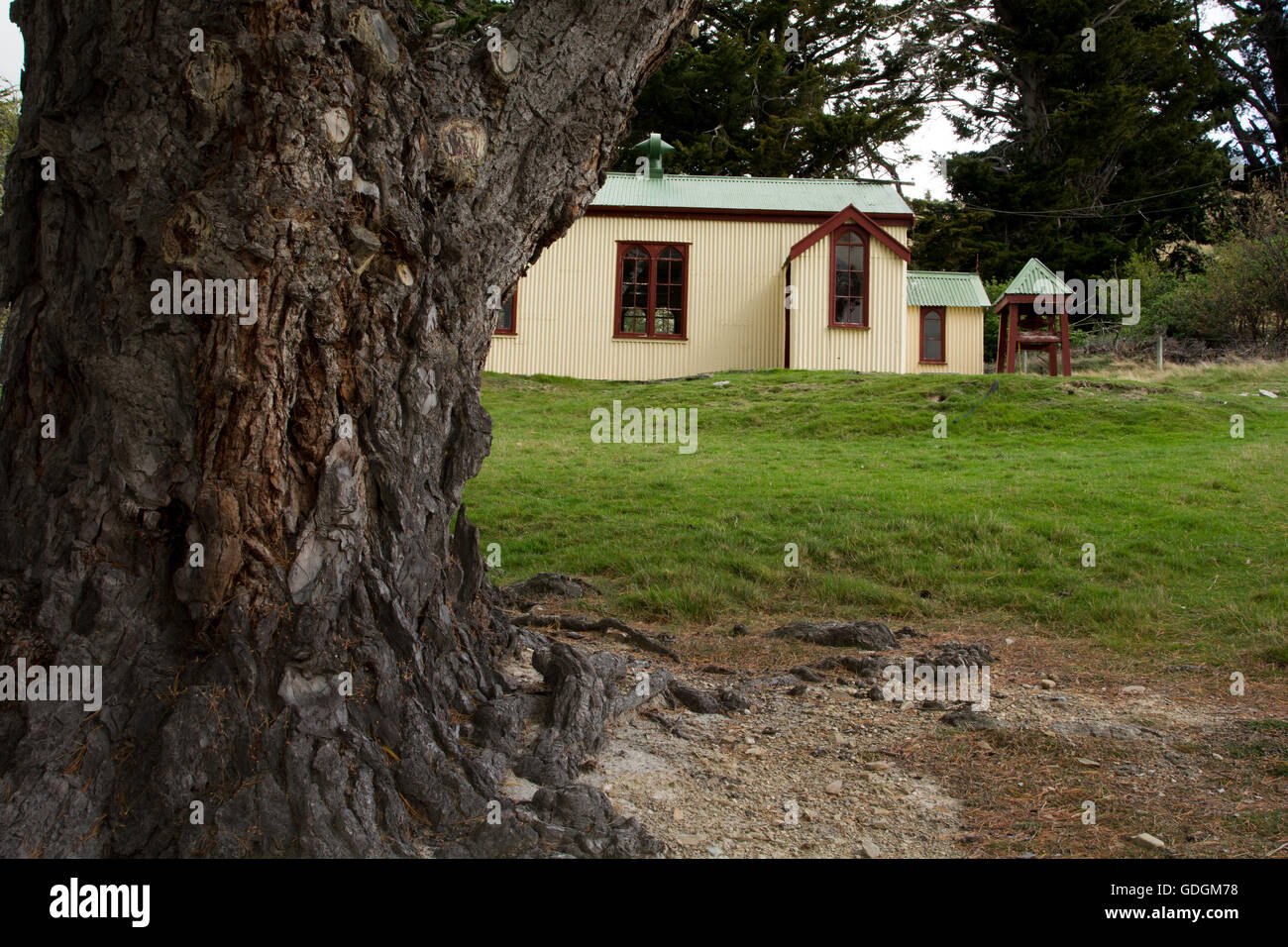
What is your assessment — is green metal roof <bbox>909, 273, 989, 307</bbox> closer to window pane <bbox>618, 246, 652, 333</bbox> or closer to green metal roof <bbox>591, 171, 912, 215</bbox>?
green metal roof <bbox>591, 171, 912, 215</bbox>

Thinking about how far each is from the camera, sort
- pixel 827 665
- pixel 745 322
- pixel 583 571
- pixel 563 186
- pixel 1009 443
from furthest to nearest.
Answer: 1. pixel 745 322
2. pixel 1009 443
3. pixel 583 571
4. pixel 827 665
5. pixel 563 186

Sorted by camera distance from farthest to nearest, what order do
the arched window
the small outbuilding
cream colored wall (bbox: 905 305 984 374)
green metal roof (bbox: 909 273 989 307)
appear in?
1. cream colored wall (bbox: 905 305 984 374)
2. green metal roof (bbox: 909 273 989 307)
3. the arched window
4. the small outbuilding

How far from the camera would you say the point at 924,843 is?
3.69 m

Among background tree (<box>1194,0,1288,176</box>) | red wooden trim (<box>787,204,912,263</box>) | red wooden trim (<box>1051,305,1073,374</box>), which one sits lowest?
red wooden trim (<box>1051,305,1073,374</box>)

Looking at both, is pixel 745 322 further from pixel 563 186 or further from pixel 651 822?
pixel 651 822

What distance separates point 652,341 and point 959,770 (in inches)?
726

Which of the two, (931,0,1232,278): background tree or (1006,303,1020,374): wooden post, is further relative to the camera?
(931,0,1232,278): background tree

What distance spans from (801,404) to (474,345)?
1270 centimetres

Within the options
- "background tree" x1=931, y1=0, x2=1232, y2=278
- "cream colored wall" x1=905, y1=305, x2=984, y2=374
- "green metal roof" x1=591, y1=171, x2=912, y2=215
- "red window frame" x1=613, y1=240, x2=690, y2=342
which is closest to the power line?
"background tree" x1=931, y1=0, x2=1232, y2=278

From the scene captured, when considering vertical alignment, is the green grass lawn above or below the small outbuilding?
below

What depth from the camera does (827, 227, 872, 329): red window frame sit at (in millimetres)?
21359

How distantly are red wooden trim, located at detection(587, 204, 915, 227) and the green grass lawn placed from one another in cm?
759

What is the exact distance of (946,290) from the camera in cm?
2391
